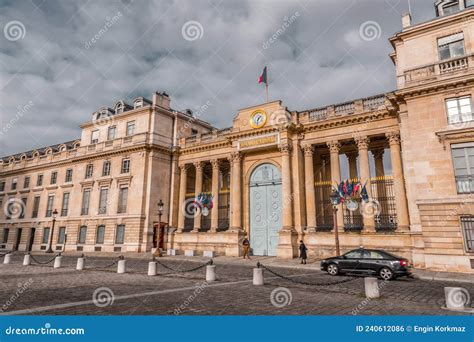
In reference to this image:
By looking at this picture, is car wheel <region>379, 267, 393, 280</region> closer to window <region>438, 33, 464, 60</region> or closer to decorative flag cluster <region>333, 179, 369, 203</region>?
decorative flag cluster <region>333, 179, 369, 203</region>

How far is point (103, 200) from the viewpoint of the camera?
34188 mm

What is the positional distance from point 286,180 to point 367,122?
24.7 feet

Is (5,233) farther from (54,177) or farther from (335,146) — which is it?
(335,146)

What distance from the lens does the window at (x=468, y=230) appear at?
1638cm

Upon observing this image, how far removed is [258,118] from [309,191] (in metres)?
7.73

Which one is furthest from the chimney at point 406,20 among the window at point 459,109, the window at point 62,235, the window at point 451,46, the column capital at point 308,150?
the window at point 62,235

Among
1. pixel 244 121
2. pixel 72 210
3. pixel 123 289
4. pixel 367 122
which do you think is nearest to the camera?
pixel 123 289

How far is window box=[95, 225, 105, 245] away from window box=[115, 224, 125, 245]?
2026 mm

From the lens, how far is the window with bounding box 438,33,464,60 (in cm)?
1912

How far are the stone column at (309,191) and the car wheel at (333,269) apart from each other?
28.4 ft

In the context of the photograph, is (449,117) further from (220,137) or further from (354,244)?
(220,137)

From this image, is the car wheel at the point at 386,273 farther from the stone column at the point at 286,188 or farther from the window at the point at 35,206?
the window at the point at 35,206

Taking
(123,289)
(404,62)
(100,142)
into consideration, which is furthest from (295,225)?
(100,142)

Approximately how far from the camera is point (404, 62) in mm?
20953
